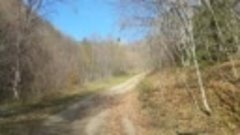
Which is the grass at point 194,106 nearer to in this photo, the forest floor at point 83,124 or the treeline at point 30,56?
the forest floor at point 83,124

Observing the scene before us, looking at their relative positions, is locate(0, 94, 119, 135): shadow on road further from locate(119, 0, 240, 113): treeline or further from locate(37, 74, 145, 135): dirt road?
locate(119, 0, 240, 113): treeline

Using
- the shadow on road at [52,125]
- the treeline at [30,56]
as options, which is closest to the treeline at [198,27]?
the shadow on road at [52,125]

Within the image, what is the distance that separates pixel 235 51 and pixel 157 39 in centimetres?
677

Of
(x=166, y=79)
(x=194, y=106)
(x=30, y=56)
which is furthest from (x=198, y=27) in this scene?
(x=30, y=56)

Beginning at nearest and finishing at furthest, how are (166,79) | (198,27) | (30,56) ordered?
(198,27) → (166,79) → (30,56)

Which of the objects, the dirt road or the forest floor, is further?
the dirt road

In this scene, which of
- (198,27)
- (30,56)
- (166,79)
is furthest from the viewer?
(30,56)

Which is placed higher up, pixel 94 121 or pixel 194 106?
pixel 194 106

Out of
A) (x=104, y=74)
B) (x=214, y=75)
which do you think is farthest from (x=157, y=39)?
(x=104, y=74)

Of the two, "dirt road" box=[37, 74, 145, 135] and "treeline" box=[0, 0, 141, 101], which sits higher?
"treeline" box=[0, 0, 141, 101]

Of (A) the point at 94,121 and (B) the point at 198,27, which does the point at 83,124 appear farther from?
(B) the point at 198,27

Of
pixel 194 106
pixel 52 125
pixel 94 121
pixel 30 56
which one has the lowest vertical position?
pixel 94 121

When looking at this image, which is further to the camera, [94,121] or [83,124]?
[94,121]

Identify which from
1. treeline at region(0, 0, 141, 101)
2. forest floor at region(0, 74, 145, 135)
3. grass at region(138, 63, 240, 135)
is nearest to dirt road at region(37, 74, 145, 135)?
forest floor at region(0, 74, 145, 135)
